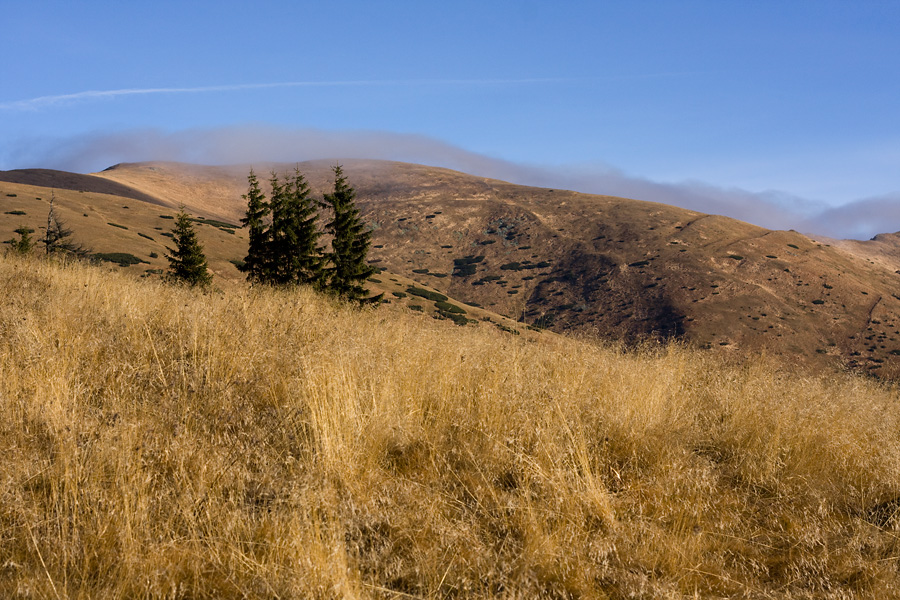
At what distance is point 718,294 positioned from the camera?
83500mm

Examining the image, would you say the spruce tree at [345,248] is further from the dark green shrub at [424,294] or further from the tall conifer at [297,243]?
the dark green shrub at [424,294]

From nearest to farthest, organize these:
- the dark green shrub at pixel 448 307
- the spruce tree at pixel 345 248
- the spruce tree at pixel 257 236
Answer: the spruce tree at pixel 345 248 < the spruce tree at pixel 257 236 < the dark green shrub at pixel 448 307

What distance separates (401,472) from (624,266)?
9619cm

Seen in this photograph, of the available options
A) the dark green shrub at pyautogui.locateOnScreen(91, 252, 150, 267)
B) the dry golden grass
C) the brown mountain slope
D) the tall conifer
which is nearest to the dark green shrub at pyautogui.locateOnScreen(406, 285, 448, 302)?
the brown mountain slope

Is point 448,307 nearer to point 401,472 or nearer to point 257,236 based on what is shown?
point 257,236

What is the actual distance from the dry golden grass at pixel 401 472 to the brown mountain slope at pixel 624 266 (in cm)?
4835

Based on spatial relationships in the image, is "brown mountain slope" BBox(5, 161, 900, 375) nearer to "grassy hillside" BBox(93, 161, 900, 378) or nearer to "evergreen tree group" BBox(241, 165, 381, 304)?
"grassy hillside" BBox(93, 161, 900, 378)

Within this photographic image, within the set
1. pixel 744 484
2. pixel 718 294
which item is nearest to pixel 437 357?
pixel 744 484

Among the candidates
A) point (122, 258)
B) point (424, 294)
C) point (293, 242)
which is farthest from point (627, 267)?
point (122, 258)

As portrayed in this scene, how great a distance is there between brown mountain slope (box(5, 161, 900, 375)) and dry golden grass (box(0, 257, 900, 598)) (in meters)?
48.3

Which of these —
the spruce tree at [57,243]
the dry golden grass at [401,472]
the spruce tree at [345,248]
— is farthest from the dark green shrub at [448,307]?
the dry golden grass at [401,472]

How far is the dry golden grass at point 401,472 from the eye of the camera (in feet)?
10.9

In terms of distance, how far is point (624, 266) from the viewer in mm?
95500

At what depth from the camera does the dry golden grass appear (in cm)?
334
